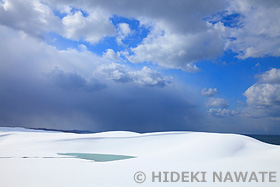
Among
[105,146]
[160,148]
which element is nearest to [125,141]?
[105,146]

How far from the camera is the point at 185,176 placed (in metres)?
5.69

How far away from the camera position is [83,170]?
627 cm

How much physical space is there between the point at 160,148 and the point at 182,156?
3030mm

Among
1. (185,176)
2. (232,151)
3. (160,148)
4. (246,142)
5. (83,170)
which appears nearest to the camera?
(185,176)

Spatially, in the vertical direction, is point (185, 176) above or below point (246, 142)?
below

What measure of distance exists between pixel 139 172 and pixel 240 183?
8.42 feet

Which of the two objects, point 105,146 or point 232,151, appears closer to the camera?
point 232,151

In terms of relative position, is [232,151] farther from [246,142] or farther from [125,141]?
[125,141]

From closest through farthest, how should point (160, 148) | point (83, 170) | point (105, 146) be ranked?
point (83, 170) → point (160, 148) → point (105, 146)

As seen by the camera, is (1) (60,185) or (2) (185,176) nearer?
(1) (60,185)

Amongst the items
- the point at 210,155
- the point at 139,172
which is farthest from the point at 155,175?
the point at 210,155

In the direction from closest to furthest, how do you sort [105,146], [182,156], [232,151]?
[182,156]
[232,151]
[105,146]

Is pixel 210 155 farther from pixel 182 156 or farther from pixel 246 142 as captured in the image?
pixel 246 142

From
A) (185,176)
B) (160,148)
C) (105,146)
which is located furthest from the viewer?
(105,146)
